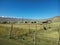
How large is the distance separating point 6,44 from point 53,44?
671 cm

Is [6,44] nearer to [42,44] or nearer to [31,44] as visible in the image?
[31,44]

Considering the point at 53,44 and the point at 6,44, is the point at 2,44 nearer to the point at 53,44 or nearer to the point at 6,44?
the point at 6,44

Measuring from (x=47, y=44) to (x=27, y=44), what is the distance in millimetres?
3108

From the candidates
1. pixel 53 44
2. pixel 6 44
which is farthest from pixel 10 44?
pixel 53 44

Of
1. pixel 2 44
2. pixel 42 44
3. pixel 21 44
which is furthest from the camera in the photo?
pixel 42 44

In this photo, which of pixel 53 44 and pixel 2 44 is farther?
pixel 53 44

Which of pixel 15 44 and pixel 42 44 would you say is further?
pixel 42 44

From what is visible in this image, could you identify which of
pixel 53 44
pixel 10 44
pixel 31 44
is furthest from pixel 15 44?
pixel 53 44

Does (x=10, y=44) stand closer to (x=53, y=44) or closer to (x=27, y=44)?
Result: (x=27, y=44)

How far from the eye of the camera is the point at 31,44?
20031mm

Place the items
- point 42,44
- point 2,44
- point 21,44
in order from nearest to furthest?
point 2,44 → point 21,44 → point 42,44

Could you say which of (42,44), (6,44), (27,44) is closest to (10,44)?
(6,44)

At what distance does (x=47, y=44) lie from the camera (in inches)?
848

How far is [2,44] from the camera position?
18078 mm
